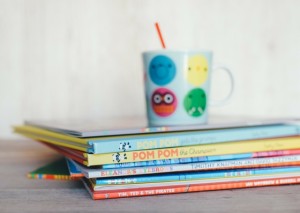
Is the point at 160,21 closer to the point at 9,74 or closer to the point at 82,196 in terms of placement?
the point at 9,74

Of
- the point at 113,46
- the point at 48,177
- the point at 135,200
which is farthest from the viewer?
the point at 113,46

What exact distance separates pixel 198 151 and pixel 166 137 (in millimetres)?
46

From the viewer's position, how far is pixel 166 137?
56 centimetres

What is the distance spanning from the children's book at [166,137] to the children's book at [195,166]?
2 cm

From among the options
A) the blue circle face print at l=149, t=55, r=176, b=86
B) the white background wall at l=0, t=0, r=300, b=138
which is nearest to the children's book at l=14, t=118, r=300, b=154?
the blue circle face print at l=149, t=55, r=176, b=86

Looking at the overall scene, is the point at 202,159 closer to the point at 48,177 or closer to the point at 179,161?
the point at 179,161

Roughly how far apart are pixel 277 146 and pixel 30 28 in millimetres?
723

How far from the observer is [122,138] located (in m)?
0.54

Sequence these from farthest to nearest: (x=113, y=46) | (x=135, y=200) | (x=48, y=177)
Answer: (x=113, y=46) < (x=48, y=177) < (x=135, y=200)

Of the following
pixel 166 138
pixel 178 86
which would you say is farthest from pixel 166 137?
pixel 178 86

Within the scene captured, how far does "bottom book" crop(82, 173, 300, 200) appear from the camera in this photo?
20.7 inches

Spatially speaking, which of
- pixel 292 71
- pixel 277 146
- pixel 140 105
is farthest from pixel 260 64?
pixel 277 146

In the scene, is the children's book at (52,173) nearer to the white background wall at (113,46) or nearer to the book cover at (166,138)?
the book cover at (166,138)

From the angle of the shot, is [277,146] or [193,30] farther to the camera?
[193,30]
